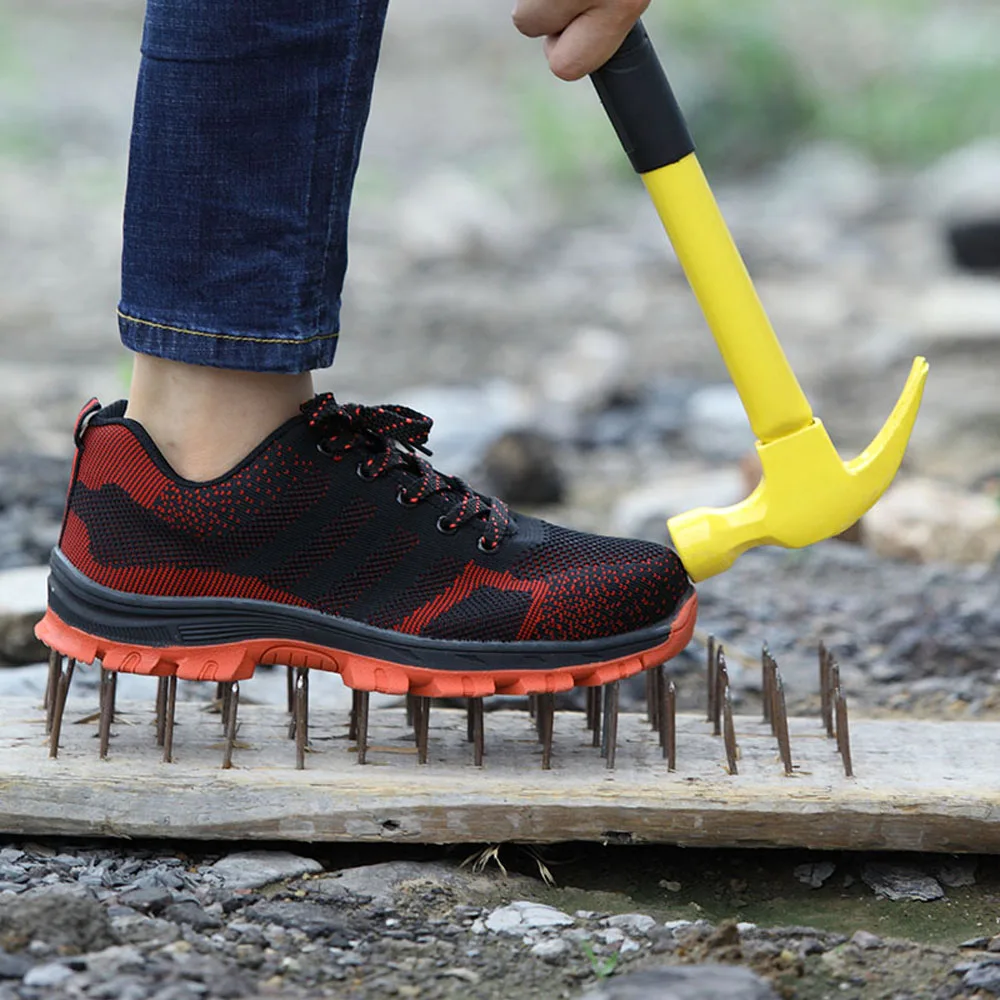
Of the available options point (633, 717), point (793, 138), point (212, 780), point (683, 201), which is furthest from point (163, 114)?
point (793, 138)

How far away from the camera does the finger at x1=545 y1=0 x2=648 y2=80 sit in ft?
6.15

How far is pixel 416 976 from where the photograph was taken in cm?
167

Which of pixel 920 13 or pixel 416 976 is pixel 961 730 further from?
pixel 920 13

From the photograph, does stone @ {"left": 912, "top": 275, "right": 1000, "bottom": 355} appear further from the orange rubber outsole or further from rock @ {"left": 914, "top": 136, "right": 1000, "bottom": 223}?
the orange rubber outsole

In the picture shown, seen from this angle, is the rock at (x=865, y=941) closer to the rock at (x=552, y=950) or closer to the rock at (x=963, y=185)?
the rock at (x=552, y=950)

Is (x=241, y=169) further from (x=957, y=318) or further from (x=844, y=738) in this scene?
(x=957, y=318)

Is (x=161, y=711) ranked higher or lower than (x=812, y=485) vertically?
lower

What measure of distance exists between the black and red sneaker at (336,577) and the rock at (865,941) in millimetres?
465

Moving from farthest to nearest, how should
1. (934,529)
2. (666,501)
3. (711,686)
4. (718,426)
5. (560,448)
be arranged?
1. (718,426)
2. (560,448)
3. (666,501)
4. (934,529)
5. (711,686)

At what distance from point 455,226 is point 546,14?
269 inches

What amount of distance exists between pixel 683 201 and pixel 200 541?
31.0 inches

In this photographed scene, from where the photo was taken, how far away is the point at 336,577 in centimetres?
203

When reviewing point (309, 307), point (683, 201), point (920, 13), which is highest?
point (920, 13)

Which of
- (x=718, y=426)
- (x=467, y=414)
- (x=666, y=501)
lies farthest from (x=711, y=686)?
(x=718, y=426)
